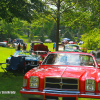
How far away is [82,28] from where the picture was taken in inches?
702

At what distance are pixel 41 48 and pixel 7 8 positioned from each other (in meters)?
7.48

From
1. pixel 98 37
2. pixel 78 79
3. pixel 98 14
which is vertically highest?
pixel 98 14

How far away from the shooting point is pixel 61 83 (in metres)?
5.33

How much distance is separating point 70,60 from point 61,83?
5.04 ft

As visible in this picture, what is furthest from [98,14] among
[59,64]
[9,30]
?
[9,30]

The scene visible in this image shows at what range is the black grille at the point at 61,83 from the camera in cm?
532

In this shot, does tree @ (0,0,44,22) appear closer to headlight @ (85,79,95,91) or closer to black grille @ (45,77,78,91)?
black grille @ (45,77,78,91)

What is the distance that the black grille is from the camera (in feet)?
17.5

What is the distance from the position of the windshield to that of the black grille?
132cm

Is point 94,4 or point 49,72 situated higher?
point 94,4

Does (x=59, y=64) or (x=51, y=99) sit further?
(x=59, y=64)

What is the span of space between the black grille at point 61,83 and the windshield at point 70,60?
1319mm

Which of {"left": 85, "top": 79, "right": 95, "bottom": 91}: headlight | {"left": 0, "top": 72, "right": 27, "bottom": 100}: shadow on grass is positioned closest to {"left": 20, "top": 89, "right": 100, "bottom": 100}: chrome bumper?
{"left": 85, "top": 79, "right": 95, "bottom": 91}: headlight

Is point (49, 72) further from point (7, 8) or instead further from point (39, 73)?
point (7, 8)
